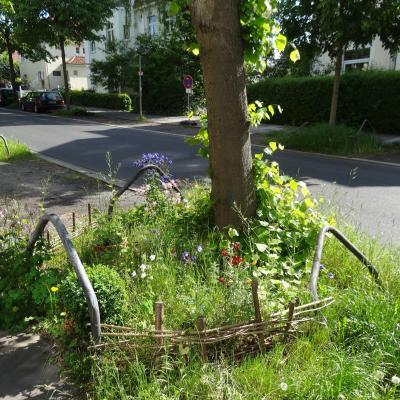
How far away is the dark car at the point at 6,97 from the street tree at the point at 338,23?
32211mm

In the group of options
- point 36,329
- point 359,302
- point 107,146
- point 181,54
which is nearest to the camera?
point 359,302

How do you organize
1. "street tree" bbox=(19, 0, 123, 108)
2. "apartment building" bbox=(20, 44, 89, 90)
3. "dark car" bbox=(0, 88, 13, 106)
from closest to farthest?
"street tree" bbox=(19, 0, 123, 108) → "dark car" bbox=(0, 88, 13, 106) → "apartment building" bbox=(20, 44, 89, 90)

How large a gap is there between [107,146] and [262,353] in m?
12.5

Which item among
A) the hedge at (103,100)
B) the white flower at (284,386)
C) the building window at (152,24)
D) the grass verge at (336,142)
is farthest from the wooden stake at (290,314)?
the building window at (152,24)

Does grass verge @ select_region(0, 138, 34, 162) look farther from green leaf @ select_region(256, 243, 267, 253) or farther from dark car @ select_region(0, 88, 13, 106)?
dark car @ select_region(0, 88, 13, 106)

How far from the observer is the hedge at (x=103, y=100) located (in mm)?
31891

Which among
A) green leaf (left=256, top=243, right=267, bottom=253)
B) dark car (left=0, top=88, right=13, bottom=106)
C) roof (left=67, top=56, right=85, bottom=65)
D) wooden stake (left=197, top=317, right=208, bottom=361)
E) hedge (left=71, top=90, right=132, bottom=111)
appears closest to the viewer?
wooden stake (left=197, top=317, right=208, bottom=361)

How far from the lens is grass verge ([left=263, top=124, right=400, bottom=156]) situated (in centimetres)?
1333

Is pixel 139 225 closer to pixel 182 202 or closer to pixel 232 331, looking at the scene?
pixel 182 202

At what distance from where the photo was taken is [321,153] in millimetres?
13430

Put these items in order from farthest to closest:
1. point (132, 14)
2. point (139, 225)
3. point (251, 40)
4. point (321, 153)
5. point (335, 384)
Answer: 1. point (132, 14)
2. point (321, 153)
3. point (139, 225)
4. point (251, 40)
5. point (335, 384)

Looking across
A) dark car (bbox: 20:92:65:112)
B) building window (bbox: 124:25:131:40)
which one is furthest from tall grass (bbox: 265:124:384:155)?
building window (bbox: 124:25:131:40)

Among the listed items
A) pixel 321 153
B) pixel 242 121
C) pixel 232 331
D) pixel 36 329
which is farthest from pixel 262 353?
pixel 321 153

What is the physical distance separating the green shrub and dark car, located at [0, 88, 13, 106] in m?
41.4
